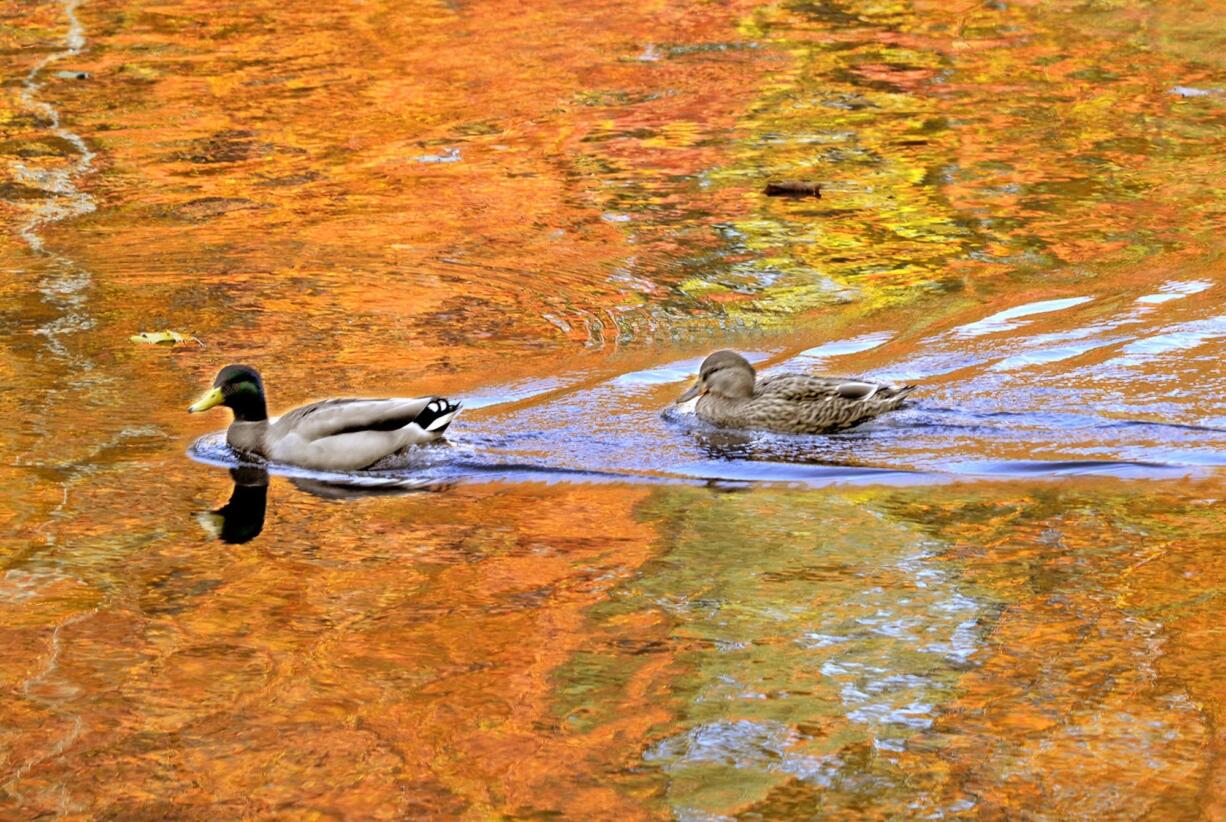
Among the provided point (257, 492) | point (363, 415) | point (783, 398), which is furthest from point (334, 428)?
point (783, 398)

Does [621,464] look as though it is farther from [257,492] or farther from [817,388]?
[257,492]

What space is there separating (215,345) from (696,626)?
5.22m

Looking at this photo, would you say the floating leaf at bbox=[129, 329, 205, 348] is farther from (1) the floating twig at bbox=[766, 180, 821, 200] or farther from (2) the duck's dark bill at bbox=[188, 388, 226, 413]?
(1) the floating twig at bbox=[766, 180, 821, 200]

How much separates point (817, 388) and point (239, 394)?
2945 mm

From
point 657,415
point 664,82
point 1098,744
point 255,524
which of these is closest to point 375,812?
point 1098,744

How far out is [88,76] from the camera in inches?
801

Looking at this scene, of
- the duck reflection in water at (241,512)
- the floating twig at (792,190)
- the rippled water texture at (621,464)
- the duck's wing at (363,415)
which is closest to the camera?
the rippled water texture at (621,464)

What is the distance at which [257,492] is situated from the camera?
8.92m

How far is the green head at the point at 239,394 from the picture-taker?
9469 mm

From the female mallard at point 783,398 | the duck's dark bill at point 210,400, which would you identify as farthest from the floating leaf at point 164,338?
the female mallard at point 783,398

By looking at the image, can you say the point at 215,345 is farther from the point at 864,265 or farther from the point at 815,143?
the point at 815,143

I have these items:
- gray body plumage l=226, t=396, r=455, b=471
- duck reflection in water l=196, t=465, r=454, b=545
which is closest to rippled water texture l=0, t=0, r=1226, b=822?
duck reflection in water l=196, t=465, r=454, b=545

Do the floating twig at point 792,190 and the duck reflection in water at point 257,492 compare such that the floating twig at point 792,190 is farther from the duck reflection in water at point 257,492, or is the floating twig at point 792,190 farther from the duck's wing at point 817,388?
the duck reflection in water at point 257,492

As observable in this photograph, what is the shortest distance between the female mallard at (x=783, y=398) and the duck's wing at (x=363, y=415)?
149 cm
